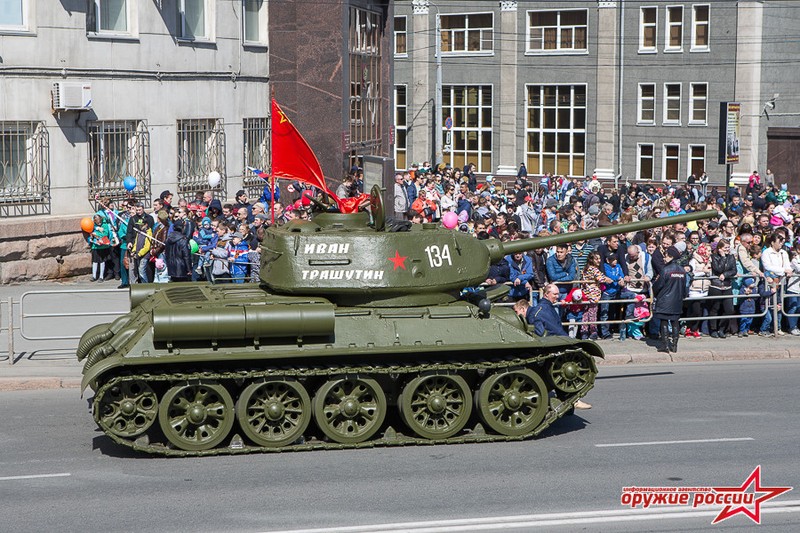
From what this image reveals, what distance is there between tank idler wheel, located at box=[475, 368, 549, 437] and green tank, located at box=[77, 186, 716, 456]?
15 mm

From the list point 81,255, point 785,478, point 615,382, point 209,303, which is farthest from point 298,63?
point 785,478

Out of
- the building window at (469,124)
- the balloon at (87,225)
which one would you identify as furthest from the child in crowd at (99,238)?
the building window at (469,124)

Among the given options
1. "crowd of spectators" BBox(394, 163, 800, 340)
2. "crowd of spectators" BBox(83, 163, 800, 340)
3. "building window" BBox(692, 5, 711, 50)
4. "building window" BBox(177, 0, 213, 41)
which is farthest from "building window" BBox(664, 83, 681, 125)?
"crowd of spectators" BBox(394, 163, 800, 340)

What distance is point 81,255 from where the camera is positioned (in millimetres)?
23094

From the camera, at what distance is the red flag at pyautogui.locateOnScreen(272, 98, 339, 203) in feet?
51.1

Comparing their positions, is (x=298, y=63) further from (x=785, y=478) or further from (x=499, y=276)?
(x=785, y=478)

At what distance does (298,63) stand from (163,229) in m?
9.98

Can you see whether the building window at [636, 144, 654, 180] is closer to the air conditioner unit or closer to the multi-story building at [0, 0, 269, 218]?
the multi-story building at [0, 0, 269, 218]

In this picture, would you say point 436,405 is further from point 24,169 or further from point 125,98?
point 125,98

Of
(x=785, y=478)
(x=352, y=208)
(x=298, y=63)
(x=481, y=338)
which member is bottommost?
(x=785, y=478)

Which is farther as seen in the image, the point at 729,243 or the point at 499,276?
the point at 729,243

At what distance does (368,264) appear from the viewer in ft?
41.6

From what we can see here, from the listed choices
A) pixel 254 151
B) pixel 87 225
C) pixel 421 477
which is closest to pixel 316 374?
pixel 421 477

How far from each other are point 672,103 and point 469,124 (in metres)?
9.58
